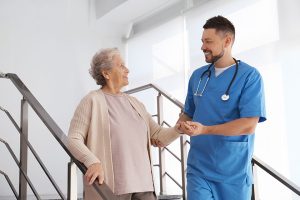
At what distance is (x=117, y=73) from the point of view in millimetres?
1724

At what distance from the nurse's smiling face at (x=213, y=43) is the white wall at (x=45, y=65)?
3.09 m

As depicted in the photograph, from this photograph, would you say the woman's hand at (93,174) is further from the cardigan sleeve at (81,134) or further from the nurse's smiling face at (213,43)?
the nurse's smiling face at (213,43)

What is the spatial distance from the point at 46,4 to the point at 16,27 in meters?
0.51

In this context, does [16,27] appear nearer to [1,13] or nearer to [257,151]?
[1,13]

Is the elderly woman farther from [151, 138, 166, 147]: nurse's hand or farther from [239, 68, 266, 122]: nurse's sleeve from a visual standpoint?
[239, 68, 266, 122]: nurse's sleeve

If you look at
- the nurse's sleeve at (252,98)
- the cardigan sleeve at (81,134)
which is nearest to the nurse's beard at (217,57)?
the nurse's sleeve at (252,98)

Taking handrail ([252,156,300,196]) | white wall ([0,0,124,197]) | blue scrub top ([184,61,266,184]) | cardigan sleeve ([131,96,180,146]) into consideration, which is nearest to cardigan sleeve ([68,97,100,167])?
cardigan sleeve ([131,96,180,146])

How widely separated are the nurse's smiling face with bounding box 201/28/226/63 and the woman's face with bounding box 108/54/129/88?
1.24ft

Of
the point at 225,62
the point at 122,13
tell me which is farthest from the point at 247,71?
the point at 122,13

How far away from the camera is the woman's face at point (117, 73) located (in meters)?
1.72

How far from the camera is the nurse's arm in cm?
143

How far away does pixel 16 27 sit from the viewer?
4395 mm

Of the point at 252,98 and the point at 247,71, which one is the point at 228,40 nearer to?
the point at 247,71

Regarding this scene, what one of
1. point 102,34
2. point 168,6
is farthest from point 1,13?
point 168,6
